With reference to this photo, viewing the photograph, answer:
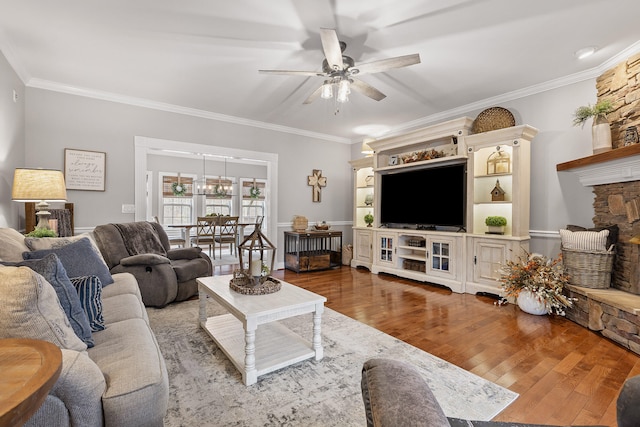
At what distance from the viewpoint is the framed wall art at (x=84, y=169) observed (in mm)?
3812

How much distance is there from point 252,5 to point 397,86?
81.8 inches

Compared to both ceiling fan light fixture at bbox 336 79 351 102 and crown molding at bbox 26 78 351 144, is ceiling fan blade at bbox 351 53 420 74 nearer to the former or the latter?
ceiling fan light fixture at bbox 336 79 351 102

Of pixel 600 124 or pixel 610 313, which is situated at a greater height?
pixel 600 124

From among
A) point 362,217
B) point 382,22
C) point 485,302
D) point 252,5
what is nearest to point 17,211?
point 252,5

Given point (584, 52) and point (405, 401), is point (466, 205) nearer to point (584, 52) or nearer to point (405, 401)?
point (584, 52)

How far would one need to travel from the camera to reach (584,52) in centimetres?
293

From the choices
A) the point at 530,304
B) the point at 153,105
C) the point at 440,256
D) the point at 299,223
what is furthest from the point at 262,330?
the point at 153,105

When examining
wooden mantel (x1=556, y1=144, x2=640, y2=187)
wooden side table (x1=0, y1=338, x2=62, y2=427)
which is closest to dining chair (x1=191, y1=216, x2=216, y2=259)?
wooden side table (x1=0, y1=338, x2=62, y2=427)

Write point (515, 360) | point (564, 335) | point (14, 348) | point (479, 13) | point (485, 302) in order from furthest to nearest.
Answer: point (485, 302)
point (564, 335)
point (479, 13)
point (515, 360)
point (14, 348)

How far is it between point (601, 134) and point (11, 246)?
5.05 metres

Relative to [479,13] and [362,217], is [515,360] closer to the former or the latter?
[479,13]

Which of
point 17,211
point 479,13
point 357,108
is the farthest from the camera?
point 357,108

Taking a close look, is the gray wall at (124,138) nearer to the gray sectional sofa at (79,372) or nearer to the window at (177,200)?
the gray sectional sofa at (79,372)

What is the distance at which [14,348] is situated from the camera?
0.82 m
